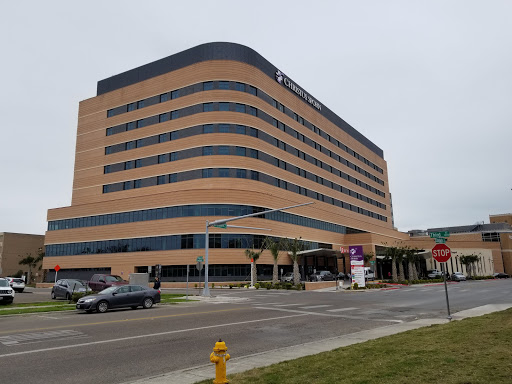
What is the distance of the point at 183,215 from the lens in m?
51.7

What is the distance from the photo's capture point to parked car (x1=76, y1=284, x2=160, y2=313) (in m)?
19.6

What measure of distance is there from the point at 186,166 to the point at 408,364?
5060cm

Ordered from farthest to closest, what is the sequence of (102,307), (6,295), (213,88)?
(213,88), (6,295), (102,307)

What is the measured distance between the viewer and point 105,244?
5884cm

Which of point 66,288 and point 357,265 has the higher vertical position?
point 357,265

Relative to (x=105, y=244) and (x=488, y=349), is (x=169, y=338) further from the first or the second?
(x=105, y=244)

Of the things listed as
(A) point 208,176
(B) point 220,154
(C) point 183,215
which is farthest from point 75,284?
(B) point 220,154

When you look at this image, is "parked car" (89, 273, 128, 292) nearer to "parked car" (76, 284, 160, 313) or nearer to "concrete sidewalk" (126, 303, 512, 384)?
"parked car" (76, 284, 160, 313)

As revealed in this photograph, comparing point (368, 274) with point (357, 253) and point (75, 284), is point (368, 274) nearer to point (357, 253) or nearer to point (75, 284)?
point (357, 253)

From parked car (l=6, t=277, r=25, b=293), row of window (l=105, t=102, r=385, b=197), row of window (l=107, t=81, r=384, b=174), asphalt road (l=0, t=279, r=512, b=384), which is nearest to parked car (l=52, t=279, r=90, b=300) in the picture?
asphalt road (l=0, t=279, r=512, b=384)

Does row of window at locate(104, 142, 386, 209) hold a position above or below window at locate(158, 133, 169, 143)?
below

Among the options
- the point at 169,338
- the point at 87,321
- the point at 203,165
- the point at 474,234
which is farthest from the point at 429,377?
the point at 474,234

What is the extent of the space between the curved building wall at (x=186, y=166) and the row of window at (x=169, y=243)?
0.50 ft

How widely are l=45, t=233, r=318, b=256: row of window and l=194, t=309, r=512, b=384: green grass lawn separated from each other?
41357 mm
